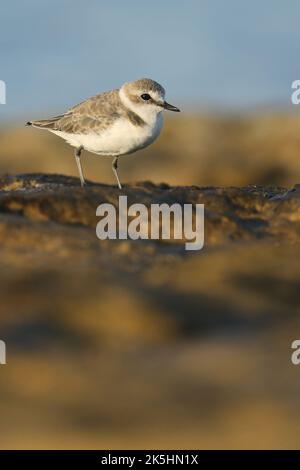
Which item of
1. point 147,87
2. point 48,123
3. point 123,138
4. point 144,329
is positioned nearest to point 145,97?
point 147,87

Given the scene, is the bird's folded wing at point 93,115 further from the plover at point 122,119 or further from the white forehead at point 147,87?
the white forehead at point 147,87

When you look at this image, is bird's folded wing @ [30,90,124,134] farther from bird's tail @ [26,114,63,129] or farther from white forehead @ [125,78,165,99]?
white forehead @ [125,78,165,99]

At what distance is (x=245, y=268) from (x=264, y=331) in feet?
3.80

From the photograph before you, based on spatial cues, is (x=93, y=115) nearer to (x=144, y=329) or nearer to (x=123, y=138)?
(x=123, y=138)

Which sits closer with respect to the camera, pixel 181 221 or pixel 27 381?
pixel 27 381

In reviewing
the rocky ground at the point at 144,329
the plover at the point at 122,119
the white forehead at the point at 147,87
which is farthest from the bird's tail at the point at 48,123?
the rocky ground at the point at 144,329

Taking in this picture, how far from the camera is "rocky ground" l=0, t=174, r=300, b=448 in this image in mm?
6711

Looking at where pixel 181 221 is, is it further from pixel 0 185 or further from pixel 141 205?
pixel 0 185

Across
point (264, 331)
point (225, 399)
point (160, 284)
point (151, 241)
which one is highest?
point (151, 241)

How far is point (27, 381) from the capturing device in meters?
7.36

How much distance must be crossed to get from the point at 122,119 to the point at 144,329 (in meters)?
5.09

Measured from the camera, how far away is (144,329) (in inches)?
322
